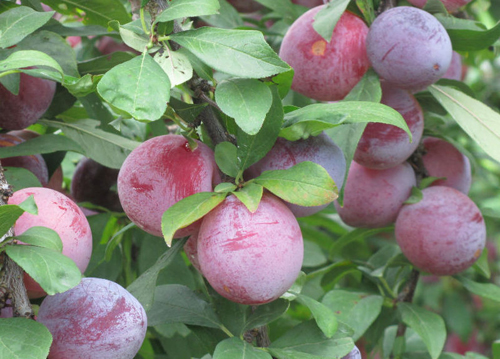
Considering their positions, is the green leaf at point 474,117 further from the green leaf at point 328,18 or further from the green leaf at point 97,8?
the green leaf at point 97,8

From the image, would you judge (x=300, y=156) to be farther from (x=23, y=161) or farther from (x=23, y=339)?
(x=23, y=161)

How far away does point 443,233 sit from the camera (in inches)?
43.3

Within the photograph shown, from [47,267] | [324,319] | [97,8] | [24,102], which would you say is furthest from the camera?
[97,8]

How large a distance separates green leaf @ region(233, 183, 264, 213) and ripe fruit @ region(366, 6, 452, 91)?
41 cm

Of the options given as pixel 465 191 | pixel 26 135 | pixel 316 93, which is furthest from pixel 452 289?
pixel 26 135

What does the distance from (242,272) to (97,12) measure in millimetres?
607

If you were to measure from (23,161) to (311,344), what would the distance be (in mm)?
516

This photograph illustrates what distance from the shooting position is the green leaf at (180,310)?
2.64 feet

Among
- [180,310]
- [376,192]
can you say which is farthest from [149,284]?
[376,192]

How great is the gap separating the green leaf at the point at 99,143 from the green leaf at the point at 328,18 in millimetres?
353

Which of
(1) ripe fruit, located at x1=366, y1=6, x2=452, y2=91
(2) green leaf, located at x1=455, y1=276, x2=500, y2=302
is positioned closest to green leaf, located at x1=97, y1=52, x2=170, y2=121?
(1) ripe fruit, located at x1=366, y1=6, x2=452, y2=91

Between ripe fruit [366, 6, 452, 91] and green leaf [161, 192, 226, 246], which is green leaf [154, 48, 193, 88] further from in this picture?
ripe fruit [366, 6, 452, 91]

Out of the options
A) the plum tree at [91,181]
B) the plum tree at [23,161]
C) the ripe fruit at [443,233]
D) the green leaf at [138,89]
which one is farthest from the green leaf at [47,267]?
the ripe fruit at [443,233]

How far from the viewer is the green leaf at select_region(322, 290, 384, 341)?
1.11 metres
